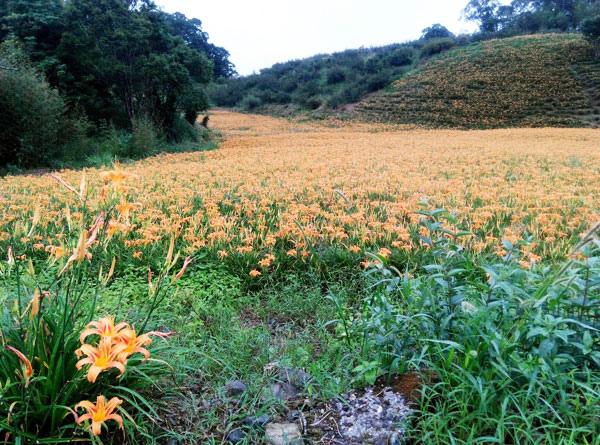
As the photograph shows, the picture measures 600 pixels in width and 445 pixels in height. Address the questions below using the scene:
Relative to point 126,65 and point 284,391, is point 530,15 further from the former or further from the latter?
point 284,391

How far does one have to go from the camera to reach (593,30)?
29797 millimetres

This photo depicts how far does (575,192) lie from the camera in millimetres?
6508

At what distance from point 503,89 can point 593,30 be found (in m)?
7.41

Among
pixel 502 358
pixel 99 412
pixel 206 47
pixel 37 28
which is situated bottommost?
pixel 502 358

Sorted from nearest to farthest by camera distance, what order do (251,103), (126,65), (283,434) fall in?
(283,434), (126,65), (251,103)

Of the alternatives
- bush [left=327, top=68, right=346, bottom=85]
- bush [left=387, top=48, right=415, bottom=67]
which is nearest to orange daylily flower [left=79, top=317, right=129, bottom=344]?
bush [left=327, top=68, right=346, bottom=85]

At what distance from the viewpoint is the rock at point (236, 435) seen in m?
1.79

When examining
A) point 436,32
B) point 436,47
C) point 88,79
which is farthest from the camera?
point 436,32

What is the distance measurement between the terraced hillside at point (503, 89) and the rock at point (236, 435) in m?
27.1

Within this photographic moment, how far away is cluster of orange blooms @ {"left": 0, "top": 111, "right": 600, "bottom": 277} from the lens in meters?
4.01

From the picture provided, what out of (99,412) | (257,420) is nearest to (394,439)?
(257,420)

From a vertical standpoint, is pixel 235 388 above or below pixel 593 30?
below

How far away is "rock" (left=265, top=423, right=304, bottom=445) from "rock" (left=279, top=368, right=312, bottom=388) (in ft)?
0.93

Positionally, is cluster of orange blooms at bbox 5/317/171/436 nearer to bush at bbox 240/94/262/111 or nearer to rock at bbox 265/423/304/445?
rock at bbox 265/423/304/445
